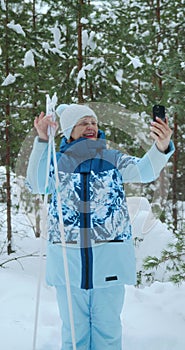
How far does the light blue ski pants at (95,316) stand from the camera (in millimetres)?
2506

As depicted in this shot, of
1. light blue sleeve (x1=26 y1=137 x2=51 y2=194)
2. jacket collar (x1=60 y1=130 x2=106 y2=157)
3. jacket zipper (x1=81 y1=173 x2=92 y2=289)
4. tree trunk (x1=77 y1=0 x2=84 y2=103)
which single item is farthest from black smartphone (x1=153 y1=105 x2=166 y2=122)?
tree trunk (x1=77 y1=0 x2=84 y2=103)

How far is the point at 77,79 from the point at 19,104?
2724 mm

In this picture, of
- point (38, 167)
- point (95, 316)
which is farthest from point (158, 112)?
point (95, 316)

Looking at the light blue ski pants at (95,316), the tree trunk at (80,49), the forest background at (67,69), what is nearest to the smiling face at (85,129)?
the light blue ski pants at (95,316)

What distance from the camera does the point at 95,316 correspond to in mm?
2545

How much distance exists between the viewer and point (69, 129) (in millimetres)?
2676

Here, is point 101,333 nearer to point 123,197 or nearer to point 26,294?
point 123,197

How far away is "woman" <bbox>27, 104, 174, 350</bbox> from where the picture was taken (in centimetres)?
245

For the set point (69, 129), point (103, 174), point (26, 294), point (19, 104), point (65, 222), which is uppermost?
point (19, 104)

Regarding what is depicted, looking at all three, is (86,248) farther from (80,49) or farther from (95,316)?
(80,49)

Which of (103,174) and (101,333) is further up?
(103,174)

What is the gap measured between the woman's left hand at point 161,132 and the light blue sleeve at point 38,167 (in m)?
0.74

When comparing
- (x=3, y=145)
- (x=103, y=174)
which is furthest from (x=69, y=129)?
(x=3, y=145)

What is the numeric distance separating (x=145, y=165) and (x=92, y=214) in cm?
49
